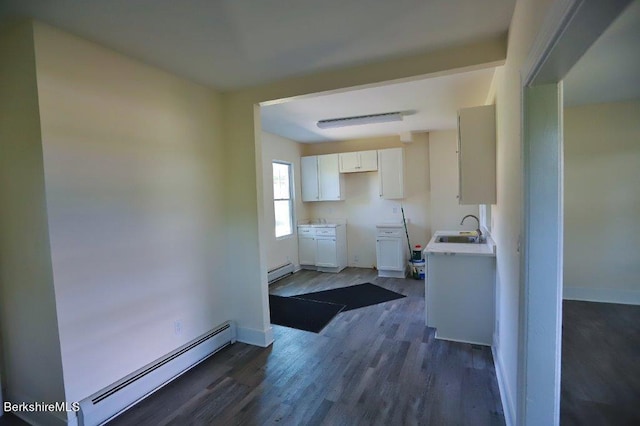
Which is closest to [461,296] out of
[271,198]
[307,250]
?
[271,198]

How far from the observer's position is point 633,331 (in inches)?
129

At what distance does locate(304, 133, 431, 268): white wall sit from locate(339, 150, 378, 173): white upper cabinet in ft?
0.97

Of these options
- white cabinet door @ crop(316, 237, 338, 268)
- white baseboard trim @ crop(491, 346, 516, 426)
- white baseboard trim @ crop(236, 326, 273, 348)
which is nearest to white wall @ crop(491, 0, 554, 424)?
white baseboard trim @ crop(491, 346, 516, 426)

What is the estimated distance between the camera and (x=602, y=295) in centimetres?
414

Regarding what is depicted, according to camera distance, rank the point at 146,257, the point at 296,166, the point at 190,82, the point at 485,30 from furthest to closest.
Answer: the point at 296,166 → the point at 190,82 → the point at 146,257 → the point at 485,30

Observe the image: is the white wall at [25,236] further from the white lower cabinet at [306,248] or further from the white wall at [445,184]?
the white wall at [445,184]

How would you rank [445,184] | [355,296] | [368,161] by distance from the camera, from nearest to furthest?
1. [355,296]
2. [445,184]
3. [368,161]

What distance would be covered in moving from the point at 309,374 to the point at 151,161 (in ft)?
Answer: 7.18

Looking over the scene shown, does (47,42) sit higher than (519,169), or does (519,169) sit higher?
(47,42)

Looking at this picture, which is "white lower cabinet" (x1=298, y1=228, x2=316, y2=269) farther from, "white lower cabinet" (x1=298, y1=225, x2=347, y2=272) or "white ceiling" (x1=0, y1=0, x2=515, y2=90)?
"white ceiling" (x1=0, y1=0, x2=515, y2=90)

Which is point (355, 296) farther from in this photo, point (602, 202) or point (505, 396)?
point (602, 202)

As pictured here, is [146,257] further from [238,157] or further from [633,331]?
[633,331]

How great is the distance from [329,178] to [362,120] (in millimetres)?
2003

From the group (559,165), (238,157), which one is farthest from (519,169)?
(238,157)
